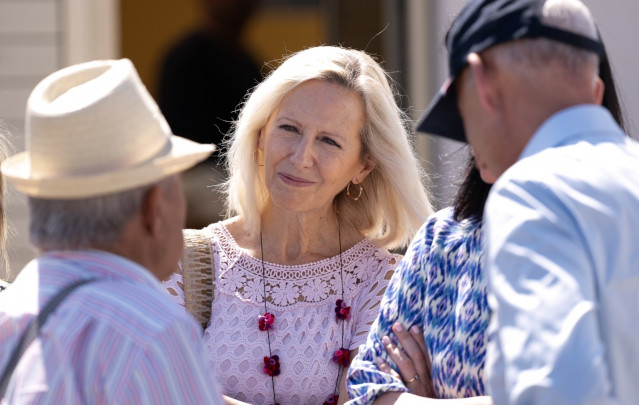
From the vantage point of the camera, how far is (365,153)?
360 cm

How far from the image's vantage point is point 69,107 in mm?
1965

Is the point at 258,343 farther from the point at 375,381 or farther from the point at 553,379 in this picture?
the point at 553,379

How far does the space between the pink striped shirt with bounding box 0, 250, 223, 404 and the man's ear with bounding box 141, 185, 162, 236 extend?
96 mm

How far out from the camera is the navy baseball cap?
196 cm

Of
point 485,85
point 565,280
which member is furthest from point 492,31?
point 565,280

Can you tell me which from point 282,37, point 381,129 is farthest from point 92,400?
point 282,37

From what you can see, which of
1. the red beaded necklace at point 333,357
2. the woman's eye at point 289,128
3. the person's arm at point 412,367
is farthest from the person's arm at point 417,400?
the woman's eye at point 289,128

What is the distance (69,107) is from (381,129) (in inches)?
69.4

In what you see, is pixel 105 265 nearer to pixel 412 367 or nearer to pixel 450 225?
pixel 412 367

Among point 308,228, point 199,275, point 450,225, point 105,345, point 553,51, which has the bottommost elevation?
point 199,275

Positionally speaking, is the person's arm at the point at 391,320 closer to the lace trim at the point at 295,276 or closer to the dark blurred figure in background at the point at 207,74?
the lace trim at the point at 295,276

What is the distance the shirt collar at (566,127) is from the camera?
1906mm

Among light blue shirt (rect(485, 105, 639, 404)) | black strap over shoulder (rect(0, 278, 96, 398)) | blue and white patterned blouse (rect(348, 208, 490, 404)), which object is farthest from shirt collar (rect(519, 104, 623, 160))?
black strap over shoulder (rect(0, 278, 96, 398))

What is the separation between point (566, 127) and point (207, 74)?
585 cm
